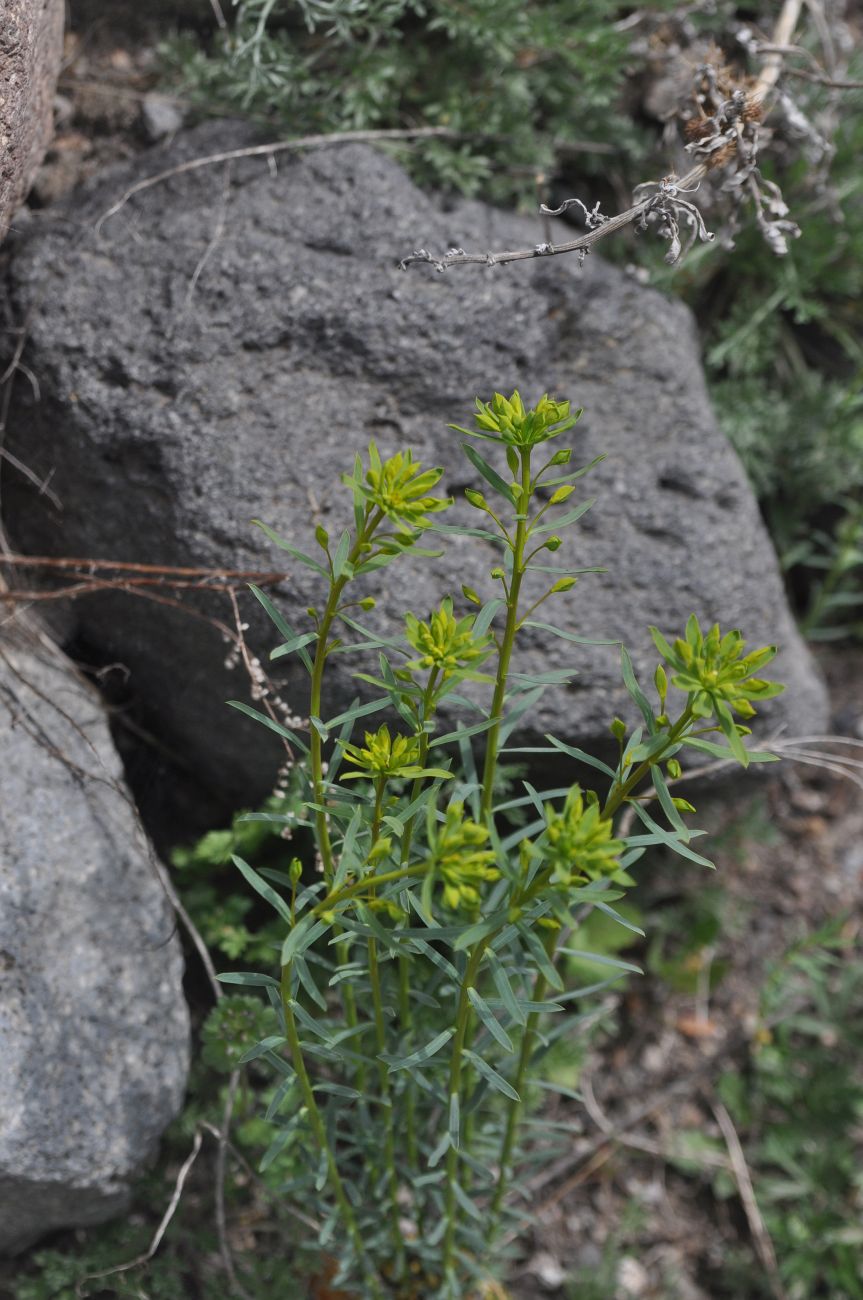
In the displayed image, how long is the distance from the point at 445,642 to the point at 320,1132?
1016 millimetres

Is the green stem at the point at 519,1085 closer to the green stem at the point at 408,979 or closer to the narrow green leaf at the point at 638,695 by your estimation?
the green stem at the point at 408,979

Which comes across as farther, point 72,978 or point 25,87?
point 72,978

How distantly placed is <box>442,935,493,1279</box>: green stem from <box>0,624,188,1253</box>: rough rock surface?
2.21 ft

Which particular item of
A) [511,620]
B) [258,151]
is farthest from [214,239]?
[511,620]

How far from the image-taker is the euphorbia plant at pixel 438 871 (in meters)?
1.38

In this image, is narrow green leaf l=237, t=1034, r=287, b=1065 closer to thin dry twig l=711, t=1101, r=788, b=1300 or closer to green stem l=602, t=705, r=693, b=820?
green stem l=602, t=705, r=693, b=820

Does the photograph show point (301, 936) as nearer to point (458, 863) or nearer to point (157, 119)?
point (458, 863)

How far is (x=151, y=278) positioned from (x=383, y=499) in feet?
4.93

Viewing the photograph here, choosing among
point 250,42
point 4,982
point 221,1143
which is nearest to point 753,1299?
point 221,1143

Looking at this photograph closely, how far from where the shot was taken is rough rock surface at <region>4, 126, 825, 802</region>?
8.18 feet

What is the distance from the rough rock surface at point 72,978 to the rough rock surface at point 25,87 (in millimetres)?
1020

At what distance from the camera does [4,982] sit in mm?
2189

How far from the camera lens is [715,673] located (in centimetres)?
134

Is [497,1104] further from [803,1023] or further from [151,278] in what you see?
[151,278]
